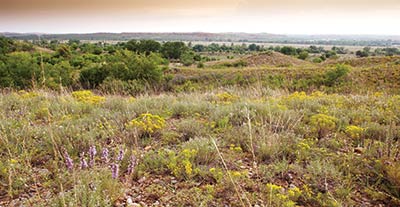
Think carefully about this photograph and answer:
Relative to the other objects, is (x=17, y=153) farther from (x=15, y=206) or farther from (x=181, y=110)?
(x=181, y=110)

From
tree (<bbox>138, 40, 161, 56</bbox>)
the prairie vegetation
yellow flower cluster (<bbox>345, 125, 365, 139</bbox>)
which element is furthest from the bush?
tree (<bbox>138, 40, 161, 56</bbox>)

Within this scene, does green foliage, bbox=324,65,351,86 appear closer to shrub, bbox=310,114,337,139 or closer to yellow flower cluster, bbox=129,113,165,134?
shrub, bbox=310,114,337,139

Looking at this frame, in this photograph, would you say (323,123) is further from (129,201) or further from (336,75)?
(336,75)

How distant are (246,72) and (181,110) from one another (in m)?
22.9

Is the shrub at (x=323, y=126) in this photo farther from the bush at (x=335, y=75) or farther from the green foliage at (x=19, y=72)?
the green foliage at (x=19, y=72)

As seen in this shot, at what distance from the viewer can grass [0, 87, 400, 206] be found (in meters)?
2.16

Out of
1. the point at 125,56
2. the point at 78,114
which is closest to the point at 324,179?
the point at 78,114

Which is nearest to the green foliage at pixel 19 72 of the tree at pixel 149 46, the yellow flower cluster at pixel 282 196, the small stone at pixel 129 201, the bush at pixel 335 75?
the small stone at pixel 129 201

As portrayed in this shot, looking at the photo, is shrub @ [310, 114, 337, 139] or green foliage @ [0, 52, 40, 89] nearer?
shrub @ [310, 114, 337, 139]

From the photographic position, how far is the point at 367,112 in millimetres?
4391

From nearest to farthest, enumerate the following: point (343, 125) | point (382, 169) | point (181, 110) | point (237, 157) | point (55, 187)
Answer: point (55, 187) < point (382, 169) < point (237, 157) < point (343, 125) < point (181, 110)

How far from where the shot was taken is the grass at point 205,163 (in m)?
2.16

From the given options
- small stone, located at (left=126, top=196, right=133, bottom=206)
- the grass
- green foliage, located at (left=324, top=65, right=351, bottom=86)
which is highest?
the grass

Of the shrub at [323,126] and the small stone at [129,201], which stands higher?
the shrub at [323,126]
